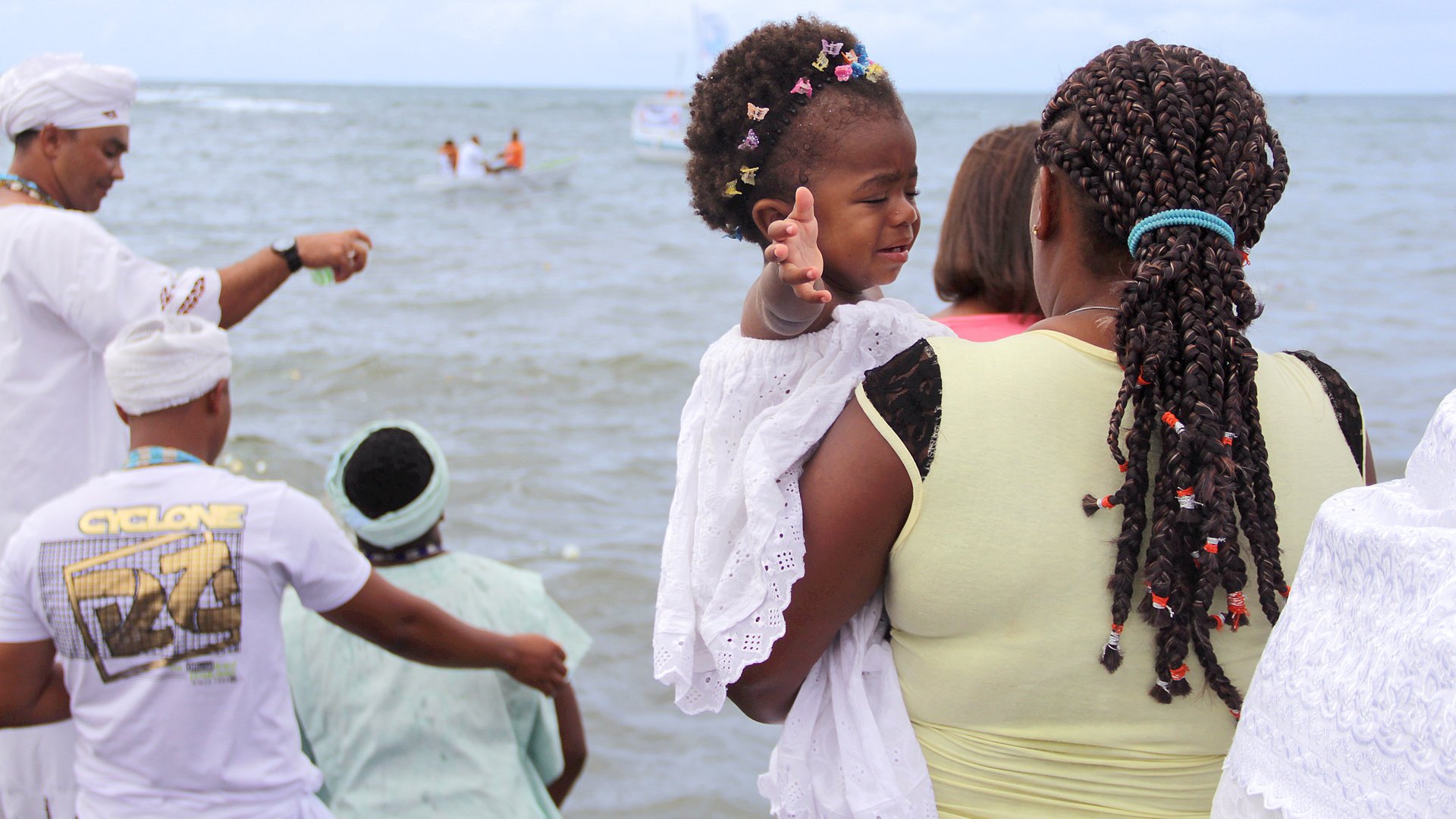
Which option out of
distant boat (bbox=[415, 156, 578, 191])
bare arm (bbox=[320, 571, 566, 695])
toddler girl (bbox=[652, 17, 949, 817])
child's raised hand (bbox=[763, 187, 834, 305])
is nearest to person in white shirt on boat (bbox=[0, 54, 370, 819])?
bare arm (bbox=[320, 571, 566, 695])

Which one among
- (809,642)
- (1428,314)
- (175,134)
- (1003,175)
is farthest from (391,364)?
(175,134)

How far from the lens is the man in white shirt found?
2.20 metres

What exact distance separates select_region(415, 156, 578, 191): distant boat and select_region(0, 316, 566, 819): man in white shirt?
19.2 meters

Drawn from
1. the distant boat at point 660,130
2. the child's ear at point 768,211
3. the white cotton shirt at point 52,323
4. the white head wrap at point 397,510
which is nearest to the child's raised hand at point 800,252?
the child's ear at point 768,211

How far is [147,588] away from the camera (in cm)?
221

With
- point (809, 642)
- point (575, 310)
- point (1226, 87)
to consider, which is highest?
point (1226, 87)

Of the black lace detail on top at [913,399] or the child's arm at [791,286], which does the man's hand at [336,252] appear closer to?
the child's arm at [791,286]

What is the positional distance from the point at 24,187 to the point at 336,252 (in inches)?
29.9

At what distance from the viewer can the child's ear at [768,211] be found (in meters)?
2.12

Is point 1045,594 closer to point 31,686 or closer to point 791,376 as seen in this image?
point 791,376

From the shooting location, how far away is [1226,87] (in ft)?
5.12

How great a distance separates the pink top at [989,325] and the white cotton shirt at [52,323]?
1.90m

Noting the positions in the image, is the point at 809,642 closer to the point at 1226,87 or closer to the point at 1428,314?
the point at 1226,87

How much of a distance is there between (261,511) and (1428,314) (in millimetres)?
10065
